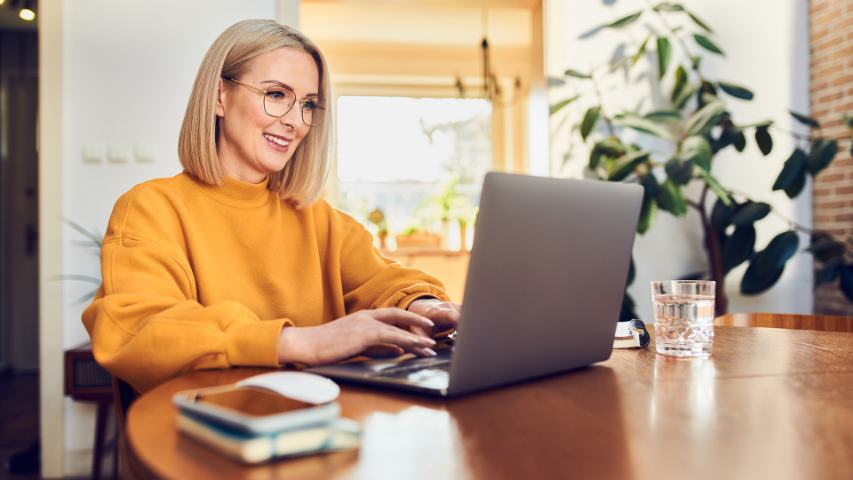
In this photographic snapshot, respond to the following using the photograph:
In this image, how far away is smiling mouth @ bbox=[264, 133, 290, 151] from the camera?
1.50m

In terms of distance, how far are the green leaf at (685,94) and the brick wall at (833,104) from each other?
94 cm

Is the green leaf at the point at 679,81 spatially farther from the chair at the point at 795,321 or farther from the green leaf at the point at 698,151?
the chair at the point at 795,321

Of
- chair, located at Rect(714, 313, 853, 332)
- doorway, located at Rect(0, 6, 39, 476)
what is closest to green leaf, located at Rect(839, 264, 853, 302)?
chair, located at Rect(714, 313, 853, 332)

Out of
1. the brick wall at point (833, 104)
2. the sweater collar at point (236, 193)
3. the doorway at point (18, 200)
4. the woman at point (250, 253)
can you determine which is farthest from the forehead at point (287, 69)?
the doorway at point (18, 200)

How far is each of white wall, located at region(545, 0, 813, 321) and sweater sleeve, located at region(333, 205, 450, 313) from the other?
229cm

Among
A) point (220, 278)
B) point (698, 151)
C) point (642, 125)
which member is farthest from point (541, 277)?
point (642, 125)

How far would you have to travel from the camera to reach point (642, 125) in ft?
10.9

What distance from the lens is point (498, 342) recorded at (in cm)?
87

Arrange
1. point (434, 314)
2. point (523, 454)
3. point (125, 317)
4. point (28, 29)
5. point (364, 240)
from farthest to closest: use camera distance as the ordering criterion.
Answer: point (28, 29)
point (364, 240)
point (434, 314)
point (125, 317)
point (523, 454)

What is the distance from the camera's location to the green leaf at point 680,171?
10.5 ft

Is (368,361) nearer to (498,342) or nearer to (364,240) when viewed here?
(498,342)

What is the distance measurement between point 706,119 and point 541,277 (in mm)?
2638

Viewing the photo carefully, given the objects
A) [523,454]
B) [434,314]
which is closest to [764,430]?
[523,454]

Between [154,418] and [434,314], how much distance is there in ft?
1.93
